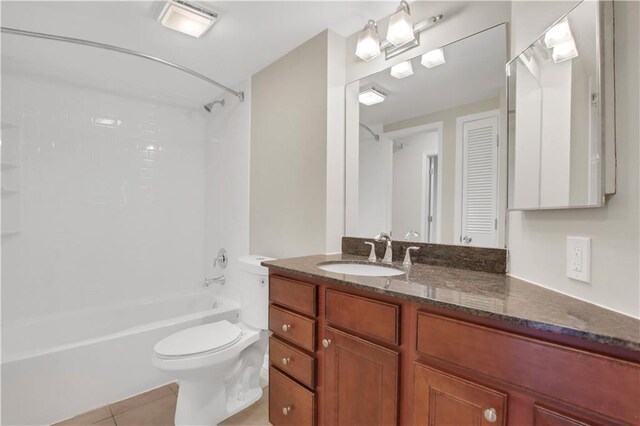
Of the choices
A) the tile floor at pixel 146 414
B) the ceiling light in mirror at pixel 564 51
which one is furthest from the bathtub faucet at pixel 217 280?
the ceiling light in mirror at pixel 564 51

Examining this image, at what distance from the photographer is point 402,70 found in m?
1.65

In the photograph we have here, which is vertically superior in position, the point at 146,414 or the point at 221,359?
the point at 221,359

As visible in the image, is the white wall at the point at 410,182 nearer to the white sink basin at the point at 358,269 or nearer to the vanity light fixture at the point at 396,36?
the white sink basin at the point at 358,269

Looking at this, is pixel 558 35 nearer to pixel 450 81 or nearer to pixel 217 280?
pixel 450 81

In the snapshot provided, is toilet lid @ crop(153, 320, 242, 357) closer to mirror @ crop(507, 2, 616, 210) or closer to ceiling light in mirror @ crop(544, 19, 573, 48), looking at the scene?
mirror @ crop(507, 2, 616, 210)

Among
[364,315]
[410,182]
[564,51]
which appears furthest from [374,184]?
[564,51]

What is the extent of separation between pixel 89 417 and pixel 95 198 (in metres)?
1.66

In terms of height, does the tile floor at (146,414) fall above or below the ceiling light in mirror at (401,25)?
below

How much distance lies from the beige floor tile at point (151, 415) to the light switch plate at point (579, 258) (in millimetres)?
2067

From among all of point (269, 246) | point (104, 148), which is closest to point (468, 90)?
point (269, 246)

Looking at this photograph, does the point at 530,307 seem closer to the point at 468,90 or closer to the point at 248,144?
the point at 468,90

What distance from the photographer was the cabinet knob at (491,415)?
76 centimetres

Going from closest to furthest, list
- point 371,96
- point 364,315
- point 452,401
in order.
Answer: point 452,401 < point 364,315 < point 371,96

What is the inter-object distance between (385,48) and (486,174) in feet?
3.05
